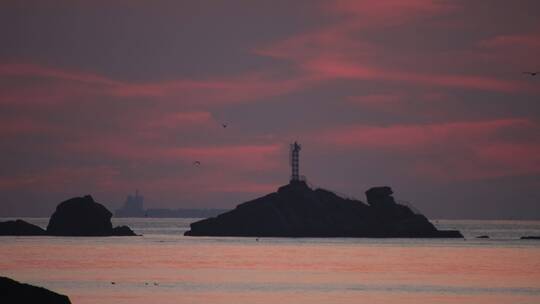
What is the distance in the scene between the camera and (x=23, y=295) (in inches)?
2188

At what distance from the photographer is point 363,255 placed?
192m

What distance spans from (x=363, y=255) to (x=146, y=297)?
3784 inches

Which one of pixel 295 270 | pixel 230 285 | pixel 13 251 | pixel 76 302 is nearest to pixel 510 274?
pixel 295 270

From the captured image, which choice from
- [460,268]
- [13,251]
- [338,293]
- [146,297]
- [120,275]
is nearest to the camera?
[146,297]

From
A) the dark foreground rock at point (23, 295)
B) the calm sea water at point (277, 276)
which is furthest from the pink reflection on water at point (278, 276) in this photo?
the dark foreground rock at point (23, 295)

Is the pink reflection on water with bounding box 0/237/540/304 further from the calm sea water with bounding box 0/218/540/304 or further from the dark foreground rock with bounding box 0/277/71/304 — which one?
the dark foreground rock with bounding box 0/277/71/304

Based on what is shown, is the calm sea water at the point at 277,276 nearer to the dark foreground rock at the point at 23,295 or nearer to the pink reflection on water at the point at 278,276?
the pink reflection on water at the point at 278,276

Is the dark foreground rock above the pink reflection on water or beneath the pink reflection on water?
beneath

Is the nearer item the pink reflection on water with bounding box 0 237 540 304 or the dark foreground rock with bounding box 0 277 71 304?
the dark foreground rock with bounding box 0 277 71 304

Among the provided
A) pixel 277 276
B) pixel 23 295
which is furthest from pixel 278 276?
pixel 23 295

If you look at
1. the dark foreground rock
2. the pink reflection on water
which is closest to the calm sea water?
the pink reflection on water

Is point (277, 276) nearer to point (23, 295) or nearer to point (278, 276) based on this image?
point (278, 276)

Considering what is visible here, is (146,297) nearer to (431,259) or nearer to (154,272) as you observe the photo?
(154,272)

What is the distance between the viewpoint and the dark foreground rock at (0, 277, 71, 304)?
55.2m
